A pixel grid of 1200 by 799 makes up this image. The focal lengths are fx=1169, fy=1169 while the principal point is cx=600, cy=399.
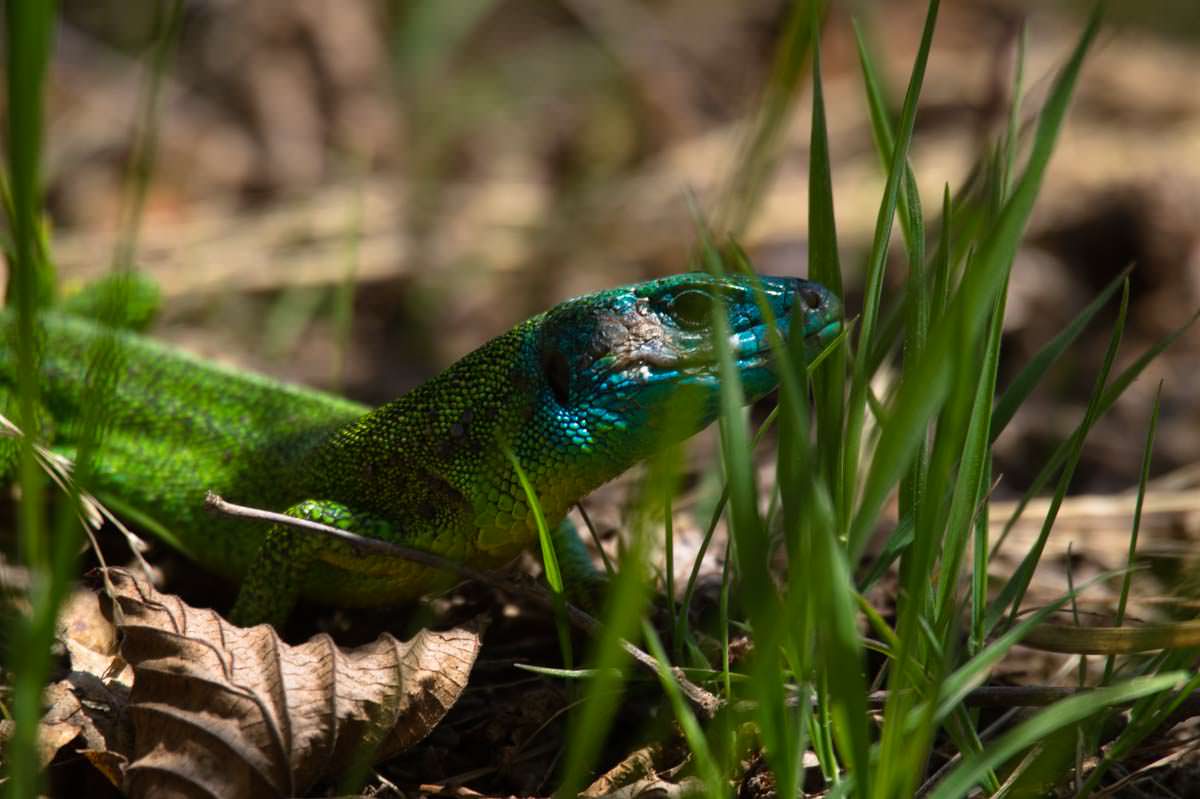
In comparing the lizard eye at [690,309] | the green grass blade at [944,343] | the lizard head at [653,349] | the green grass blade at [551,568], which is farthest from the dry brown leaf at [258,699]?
the green grass blade at [944,343]

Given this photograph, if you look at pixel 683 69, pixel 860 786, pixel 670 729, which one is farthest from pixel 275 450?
pixel 683 69

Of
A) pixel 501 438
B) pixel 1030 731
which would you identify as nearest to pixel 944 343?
pixel 1030 731

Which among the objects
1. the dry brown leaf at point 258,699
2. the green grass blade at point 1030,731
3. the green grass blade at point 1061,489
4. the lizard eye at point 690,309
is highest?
the lizard eye at point 690,309

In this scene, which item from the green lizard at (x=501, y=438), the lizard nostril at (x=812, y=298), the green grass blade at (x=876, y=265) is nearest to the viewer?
the green grass blade at (x=876, y=265)

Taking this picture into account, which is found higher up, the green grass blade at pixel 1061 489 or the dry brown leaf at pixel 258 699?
the green grass blade at pixel 1061 489

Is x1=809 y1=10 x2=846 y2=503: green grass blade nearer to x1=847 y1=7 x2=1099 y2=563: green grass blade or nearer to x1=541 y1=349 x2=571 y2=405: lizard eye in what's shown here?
x1=847 y1=7 x2=1099 y2=563: green grass blade

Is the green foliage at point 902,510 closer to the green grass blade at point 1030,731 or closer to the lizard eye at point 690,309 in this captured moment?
the green grass blade at point 1030,731

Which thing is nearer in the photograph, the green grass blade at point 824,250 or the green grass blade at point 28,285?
the green grass blade at point 28,285

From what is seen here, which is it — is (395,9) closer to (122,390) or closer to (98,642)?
(122,390)

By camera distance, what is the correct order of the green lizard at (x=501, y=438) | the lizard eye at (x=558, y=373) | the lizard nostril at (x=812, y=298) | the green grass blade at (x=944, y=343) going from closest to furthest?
the green grass blade at (x=944, y=343) < the lizard nostril at (x=812, y=298) < the green lizard at (x=501, y=438) < the lizard eye at (x=558, y=373)
